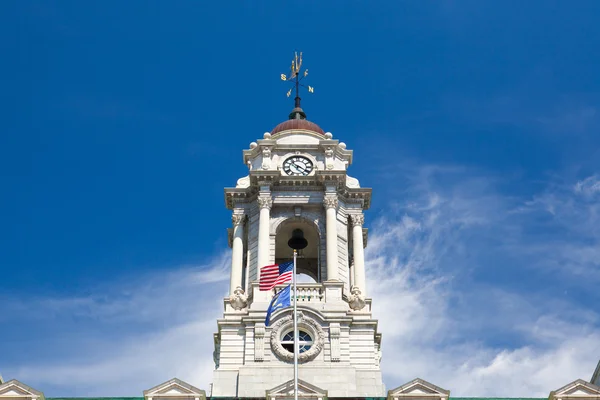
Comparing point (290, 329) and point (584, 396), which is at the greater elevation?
point (290, 329)

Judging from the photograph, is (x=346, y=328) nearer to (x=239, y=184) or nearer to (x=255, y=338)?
(x=255, y=338)

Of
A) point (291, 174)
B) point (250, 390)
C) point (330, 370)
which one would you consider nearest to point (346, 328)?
point (330, 370)

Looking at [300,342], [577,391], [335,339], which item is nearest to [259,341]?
[300,342]

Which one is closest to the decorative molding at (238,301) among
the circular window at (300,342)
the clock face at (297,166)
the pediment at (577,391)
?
the circular window at (300,342)

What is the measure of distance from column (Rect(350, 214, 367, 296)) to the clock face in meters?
4.27

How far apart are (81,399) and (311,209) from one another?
19.7m

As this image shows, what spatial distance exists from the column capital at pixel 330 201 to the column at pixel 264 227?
3.42m

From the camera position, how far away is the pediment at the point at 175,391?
4666cm

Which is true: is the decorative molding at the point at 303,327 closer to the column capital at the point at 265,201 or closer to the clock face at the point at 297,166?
the column capital at the point at 265,201

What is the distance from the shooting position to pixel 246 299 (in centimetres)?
5625

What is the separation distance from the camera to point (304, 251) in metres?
64.9

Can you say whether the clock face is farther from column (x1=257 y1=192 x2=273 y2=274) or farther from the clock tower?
column (x1=257 y1=192 x2=273 y2=274)

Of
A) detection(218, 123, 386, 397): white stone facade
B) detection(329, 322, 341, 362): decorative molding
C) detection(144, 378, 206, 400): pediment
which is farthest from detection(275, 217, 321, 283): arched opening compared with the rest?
detection(144, 378, 206, 400): pediment

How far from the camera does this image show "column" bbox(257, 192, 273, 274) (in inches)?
2270
